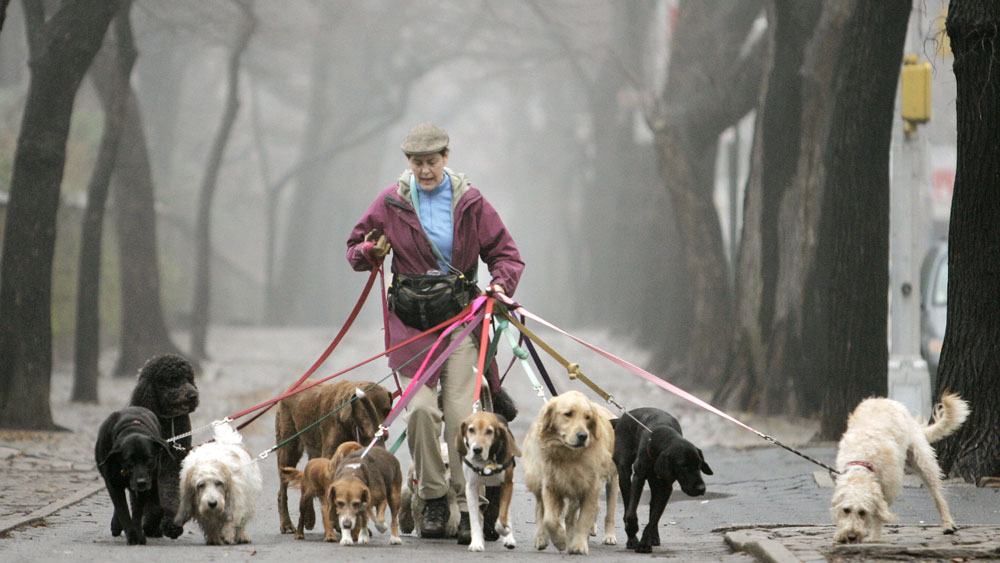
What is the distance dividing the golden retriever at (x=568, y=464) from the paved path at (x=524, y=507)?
0.19 metres

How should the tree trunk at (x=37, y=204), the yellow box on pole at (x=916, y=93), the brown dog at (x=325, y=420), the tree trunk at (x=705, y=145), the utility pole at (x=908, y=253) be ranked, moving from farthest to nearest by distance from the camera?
the tree trunk at (x=705, y=145)
the tree trunk at (x=37, y=204)
the utility pole at (x=908, y=253)
the yellow box on pole at (x=916, y=93)
the brown dog at (x=325, y=420)

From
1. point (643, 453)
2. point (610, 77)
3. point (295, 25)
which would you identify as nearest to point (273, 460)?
point (643, 453)

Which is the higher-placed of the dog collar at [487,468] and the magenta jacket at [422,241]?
the magenta jacket at [422,241]

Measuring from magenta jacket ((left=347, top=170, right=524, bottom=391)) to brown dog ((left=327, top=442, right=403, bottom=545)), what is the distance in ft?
2.53

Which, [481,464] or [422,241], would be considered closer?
[481,464]

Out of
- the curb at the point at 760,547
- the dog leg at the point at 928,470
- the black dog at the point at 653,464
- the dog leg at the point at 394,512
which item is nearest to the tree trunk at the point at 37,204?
the dog leg at the point at 394,512

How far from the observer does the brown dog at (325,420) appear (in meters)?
10.4

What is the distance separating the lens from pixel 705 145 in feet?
88.3

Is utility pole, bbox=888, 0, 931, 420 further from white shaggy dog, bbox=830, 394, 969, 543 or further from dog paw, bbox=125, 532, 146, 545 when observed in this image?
dog paw, bbox=125, 532, 146, 545

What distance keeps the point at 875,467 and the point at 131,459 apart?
4.12 m

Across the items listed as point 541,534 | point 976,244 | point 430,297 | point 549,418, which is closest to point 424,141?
point 430,297

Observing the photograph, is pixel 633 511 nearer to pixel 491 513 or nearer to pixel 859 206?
pixel 491 513

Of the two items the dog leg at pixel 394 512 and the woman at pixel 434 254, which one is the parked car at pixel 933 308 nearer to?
the woman at pixel 434 254

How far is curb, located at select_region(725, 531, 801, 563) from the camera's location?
8.43m
